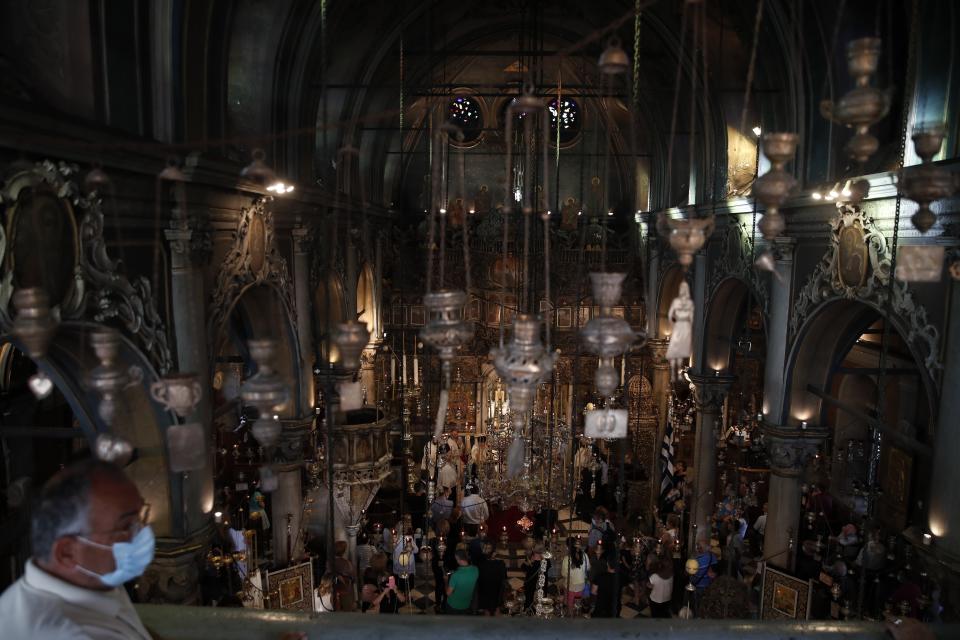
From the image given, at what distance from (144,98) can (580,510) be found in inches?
408

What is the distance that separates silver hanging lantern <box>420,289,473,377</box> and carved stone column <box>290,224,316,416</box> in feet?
20.9

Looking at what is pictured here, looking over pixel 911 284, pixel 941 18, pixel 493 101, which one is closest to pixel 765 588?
pixel 911 284

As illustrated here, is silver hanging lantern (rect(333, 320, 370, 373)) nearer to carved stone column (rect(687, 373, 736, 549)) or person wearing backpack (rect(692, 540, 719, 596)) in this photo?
person wearing backpack (rect(692, 540, 719, 596))

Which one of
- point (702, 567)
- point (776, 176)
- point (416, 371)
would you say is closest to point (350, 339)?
point (776, 176)

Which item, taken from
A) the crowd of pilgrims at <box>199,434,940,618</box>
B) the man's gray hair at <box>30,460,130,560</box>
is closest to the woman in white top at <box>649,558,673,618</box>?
the crowd of pilgrims at <box>199,434,940,618</box>

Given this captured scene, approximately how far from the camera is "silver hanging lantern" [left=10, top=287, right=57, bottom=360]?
3.52 m

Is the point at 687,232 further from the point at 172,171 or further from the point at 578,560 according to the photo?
the point at 578,560

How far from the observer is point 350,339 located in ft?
12.1

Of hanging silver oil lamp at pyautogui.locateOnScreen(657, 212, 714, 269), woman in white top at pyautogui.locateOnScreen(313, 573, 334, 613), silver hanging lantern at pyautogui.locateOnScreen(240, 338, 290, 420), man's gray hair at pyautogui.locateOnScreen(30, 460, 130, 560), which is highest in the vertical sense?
A: hanging silver oil lamp at pyautogui.locateOnScreen(657, 212, 714, 269)

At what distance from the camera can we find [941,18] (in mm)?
6320

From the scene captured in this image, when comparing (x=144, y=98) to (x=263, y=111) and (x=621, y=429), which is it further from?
(x=621, y=429)

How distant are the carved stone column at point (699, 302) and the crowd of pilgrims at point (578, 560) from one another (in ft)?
7.54

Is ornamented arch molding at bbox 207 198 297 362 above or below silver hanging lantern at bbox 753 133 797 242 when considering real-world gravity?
below

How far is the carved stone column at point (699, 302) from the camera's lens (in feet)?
39.2
